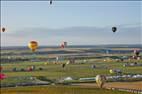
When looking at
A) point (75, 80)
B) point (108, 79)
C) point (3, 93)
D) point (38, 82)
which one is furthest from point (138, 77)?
point (3, 93)

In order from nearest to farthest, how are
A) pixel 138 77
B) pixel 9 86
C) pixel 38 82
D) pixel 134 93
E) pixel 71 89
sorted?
pixel 134 93, pixel 71 89, pixel 9 86, pixel 38 82, pixel 138 77

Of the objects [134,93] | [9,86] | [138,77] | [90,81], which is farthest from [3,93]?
[138,77]

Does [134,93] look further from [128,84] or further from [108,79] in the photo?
[108,79]

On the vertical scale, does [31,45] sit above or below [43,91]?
above

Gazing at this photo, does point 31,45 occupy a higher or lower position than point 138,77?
higher

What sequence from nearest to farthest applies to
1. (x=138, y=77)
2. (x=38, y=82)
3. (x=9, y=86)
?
1. (x=9, y=86)
2. (x=38, y=82)
3. (x=138, y=77)

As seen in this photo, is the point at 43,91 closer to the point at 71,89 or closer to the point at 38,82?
the point at 71,89

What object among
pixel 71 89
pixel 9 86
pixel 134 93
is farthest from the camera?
pixel 9 86

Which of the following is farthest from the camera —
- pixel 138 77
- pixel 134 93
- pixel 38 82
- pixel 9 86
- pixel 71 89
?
pixel 138 77

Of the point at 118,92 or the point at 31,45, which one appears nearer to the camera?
the point at 118,92
